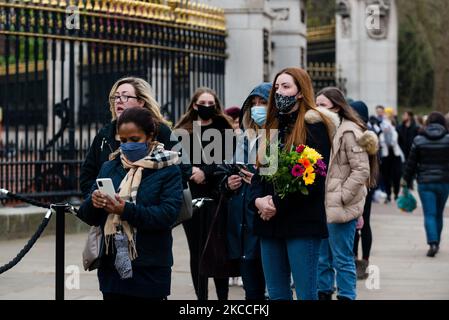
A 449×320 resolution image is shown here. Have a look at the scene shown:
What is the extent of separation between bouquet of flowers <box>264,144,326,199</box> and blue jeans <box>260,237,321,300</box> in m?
0.31

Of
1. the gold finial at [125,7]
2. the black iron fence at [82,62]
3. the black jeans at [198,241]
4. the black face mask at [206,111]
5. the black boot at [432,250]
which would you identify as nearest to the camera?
the black jeans at [198,241]

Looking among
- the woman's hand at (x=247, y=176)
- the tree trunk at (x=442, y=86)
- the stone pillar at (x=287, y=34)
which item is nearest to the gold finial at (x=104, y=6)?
the stone pillar at (x=287, y=34)

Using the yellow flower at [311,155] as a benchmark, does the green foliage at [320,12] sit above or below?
above

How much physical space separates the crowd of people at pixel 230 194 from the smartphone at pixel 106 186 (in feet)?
0.08

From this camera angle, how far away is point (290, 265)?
23.3ft

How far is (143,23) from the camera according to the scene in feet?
47.5

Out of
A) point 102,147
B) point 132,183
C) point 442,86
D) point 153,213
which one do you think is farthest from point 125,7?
point 442,86

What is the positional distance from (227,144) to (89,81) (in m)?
5.12

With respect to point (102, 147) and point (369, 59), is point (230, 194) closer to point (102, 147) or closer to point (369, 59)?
point (102, 147)

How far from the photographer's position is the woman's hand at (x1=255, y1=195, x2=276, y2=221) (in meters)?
6.98

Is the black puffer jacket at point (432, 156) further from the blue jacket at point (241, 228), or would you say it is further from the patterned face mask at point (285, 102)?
the patterned face mask at point (285, 102)

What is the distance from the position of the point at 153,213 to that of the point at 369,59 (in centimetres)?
2062

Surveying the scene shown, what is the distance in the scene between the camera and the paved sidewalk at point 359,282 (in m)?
9.85
